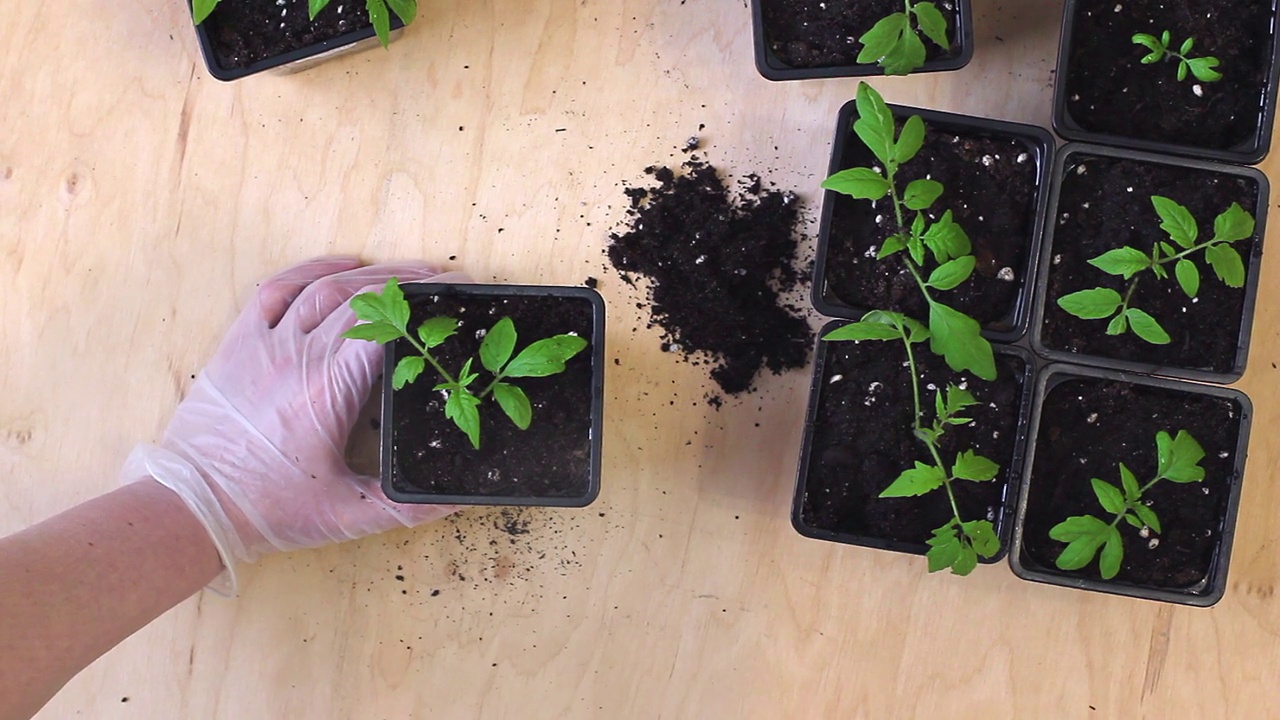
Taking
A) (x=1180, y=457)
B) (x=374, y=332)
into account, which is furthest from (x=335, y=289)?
(x=1180, y=457)

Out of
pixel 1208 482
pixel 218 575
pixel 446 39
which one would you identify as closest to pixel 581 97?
pixel 446 39

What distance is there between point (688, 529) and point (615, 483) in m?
0.11

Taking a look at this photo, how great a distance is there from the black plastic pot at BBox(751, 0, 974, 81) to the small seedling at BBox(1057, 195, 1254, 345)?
0.26 m

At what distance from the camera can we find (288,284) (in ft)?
3.87

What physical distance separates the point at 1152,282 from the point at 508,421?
0.71m

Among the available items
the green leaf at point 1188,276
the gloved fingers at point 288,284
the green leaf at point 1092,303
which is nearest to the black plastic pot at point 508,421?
the gloved fingers at point 288,284

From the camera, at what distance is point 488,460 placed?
3.31 ft

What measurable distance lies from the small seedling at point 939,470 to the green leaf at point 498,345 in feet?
1.04

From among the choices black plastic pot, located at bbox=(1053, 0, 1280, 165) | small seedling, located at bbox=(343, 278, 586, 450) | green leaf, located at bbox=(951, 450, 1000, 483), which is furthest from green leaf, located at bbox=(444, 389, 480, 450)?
black plastic pot, located at bbox=(1053, 0, 1280, 165)

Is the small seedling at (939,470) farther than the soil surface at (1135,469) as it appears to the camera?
No

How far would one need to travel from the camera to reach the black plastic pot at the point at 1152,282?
3.30 feet

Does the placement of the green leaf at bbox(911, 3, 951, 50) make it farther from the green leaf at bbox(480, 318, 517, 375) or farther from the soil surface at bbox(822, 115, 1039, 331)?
the green leaf at bbox(480, 318, 517, 375)

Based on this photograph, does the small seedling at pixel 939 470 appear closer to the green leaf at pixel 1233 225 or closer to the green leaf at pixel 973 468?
the green leaf at pixel 973 468

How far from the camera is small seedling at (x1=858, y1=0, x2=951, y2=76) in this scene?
0.94m
